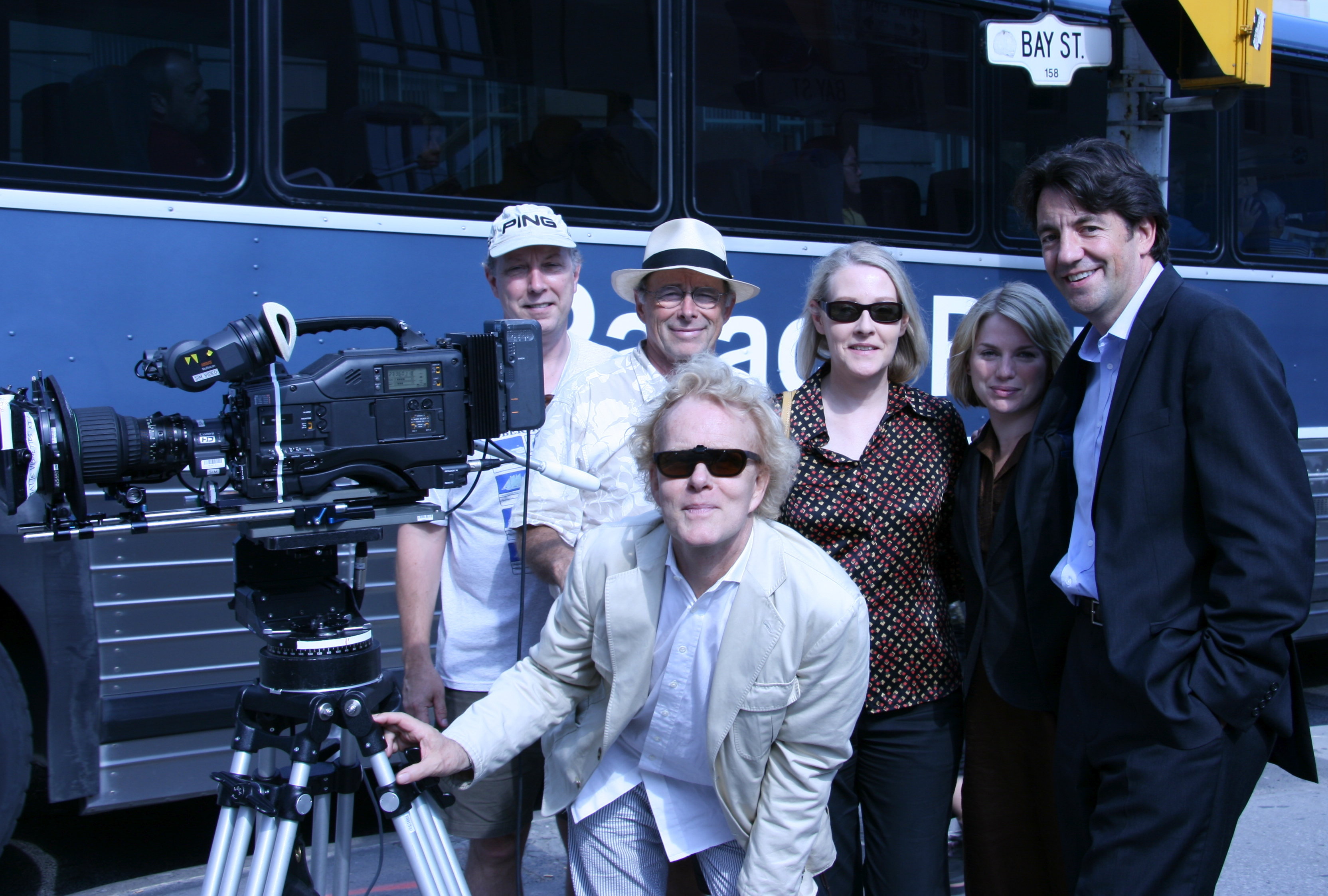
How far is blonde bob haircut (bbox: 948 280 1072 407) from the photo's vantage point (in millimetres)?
2654

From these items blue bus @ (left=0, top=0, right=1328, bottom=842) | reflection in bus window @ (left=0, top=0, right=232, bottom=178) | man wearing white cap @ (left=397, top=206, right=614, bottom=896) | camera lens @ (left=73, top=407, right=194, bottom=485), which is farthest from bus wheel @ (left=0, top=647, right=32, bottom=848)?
camera lens @ (left=73, top=407, right=194, bottom=485)

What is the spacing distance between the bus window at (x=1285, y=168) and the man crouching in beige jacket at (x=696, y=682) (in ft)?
14.0

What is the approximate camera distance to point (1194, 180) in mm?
5414

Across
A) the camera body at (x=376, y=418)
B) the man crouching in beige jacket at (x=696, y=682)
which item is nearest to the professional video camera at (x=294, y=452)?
the camera body at (x=376, y=418)

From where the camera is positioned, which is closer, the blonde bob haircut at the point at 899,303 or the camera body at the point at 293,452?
the camera body at the point at 293,452

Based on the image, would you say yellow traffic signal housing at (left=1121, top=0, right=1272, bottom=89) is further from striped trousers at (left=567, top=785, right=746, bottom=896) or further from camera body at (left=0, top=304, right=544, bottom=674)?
striped trousers at (left=567, top=785, right=746, bottom=896)

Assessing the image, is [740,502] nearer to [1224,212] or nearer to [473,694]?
[473,694]

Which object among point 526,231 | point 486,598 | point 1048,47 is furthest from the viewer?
point 1048,47

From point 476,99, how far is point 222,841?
2612 mm

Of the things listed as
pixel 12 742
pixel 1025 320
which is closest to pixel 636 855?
pixel 1025 320

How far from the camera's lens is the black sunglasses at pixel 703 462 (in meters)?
2.12

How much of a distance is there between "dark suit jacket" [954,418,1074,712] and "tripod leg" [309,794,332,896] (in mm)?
1418

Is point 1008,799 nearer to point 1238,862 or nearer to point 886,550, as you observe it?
point 886,550

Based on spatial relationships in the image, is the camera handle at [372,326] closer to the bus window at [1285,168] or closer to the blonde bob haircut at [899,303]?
the blonde bob haircut at [899,303]
